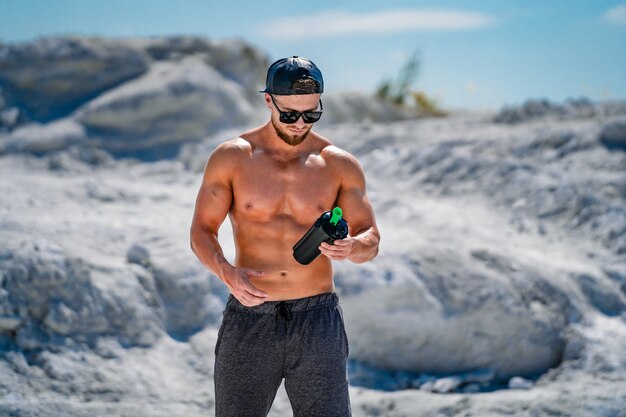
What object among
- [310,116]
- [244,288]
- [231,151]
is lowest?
[244,288]

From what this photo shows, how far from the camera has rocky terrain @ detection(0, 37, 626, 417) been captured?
13.9ft

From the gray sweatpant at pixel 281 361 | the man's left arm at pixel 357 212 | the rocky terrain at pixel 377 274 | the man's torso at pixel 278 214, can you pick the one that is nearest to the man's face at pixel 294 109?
the man's torso at pixel 278 214

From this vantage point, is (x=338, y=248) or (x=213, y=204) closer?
(x=338, y=248)

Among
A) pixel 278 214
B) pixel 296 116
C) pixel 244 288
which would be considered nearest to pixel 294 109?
pixel 296 116

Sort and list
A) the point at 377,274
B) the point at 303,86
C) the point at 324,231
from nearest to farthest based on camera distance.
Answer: the point at 324,231 → the point at 303,86 → the point at 377,274

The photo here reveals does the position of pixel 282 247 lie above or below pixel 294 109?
below

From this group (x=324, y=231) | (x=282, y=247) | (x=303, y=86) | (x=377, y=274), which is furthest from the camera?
(x=377, y=274)

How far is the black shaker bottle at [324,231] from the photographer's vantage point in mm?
2332

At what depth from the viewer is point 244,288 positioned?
236 centimetres

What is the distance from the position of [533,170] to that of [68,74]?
5617 millimetres

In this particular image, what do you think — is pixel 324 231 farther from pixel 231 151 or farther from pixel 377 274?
pixel 377 274

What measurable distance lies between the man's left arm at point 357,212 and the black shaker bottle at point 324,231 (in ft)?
0.31

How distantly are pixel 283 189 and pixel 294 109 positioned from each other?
0.31 meters

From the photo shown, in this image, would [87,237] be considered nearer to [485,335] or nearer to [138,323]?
[138,323]
